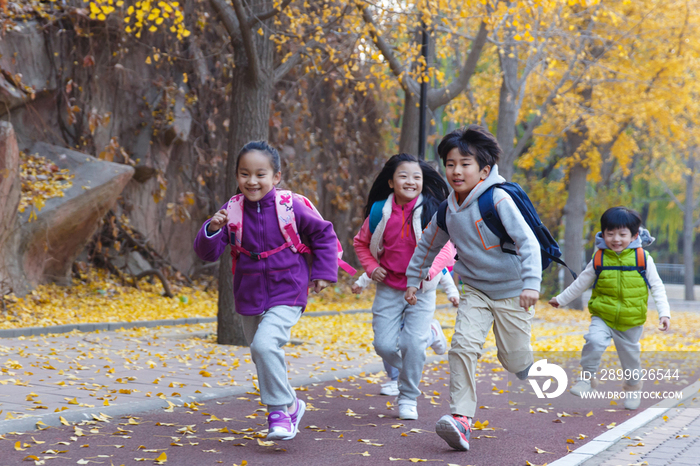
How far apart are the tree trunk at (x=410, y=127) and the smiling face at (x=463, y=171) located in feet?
30.1

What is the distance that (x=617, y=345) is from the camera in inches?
244

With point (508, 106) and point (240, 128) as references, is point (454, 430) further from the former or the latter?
point (508, 106)

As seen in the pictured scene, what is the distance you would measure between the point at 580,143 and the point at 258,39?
12.9 m

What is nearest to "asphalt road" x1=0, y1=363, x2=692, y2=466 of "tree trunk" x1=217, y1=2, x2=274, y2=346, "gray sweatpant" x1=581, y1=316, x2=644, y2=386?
"gray sweatpant" x1=581, y1=316, x2=644, y2=386

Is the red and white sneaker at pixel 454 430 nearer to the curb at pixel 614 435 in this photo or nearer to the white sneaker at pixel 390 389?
the curb at pixel 614 435

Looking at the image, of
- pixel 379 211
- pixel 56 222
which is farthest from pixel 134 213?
pixel 379 211

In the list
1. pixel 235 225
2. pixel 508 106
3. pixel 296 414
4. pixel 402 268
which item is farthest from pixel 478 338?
pixel 508 106

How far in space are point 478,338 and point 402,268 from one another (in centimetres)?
114

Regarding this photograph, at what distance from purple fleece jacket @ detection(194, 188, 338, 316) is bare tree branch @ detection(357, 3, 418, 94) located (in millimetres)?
7406

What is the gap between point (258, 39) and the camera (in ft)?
31.6

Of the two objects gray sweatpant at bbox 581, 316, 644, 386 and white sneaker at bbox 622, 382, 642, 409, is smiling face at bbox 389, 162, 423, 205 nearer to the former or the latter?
gray sweatpant at bbox 581, 316, 644, 386

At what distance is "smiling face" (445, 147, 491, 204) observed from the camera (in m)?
4.62

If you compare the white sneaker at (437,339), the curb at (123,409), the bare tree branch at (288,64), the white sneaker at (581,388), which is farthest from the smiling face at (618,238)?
the bare tree branch at (288,64)

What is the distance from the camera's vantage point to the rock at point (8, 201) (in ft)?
35.0
